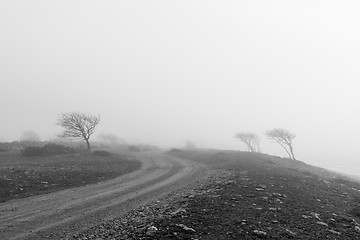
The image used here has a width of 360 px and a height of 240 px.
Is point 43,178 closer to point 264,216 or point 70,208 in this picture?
point 70,208

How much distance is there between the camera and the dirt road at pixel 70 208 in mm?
13242

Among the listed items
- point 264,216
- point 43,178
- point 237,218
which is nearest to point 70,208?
point 43,178

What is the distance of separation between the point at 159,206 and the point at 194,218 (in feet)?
14.0

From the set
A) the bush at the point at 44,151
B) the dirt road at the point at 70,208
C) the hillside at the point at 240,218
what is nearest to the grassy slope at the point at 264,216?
the hillside at the point at 240,218

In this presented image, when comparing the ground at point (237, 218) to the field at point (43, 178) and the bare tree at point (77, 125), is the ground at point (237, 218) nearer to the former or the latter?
the field at point (43, 178)

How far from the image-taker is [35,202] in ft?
62.8

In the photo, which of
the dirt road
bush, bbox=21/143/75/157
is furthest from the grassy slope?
bush, bbox=21/143/75/157

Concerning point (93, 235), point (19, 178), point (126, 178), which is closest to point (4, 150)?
point (19, 178)

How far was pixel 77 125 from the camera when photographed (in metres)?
55.5

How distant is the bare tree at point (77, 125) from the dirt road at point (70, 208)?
33117 mm

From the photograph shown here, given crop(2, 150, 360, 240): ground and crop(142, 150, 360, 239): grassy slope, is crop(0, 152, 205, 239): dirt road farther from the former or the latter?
crop(142, 150, 360, 239): grassy slope

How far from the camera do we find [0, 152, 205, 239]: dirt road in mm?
13242

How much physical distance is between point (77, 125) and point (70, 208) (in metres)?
41.5

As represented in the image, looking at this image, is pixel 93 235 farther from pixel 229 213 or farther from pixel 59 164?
pixel 59 164
